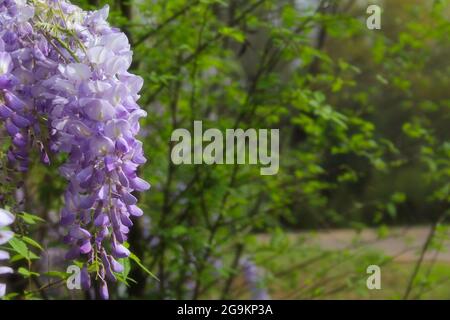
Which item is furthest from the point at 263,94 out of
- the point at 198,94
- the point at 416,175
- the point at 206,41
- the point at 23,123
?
the point at 416,175

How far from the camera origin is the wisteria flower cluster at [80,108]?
1.60 meters

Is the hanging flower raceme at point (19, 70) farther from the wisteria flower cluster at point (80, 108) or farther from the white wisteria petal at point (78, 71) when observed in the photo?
the white wisteria petal at point (78, 71)

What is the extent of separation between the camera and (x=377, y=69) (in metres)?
5.68

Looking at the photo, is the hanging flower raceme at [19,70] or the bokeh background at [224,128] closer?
the hanging flower raceme at [19,70]

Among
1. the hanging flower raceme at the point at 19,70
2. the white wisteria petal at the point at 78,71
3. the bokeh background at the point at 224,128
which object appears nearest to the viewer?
the white wisteria petal at the point at 78,71

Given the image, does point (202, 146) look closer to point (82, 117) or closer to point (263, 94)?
point (263, 94)

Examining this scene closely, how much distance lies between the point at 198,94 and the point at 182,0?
78cm

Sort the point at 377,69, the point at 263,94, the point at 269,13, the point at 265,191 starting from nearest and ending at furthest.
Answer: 1. the point at 263,94
2. the point at 269,13
3. the point at 265,191
4. the point at 377,69

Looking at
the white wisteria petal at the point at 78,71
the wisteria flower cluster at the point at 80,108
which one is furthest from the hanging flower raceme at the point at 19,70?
the white wisteria petal at the point at 78,71

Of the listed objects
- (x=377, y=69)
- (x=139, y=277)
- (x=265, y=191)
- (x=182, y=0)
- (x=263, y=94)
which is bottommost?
(x=139, y=277)

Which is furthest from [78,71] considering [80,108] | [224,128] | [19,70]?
[224,128]

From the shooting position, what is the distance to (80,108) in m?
1.62

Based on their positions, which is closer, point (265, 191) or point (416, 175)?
point (265, 191)

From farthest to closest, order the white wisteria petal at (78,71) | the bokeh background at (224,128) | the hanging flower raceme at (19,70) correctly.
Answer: the bokeh background at (224,128) < the hanging flower raceme at (19,70) < the white wisteria petal at (78,71)
